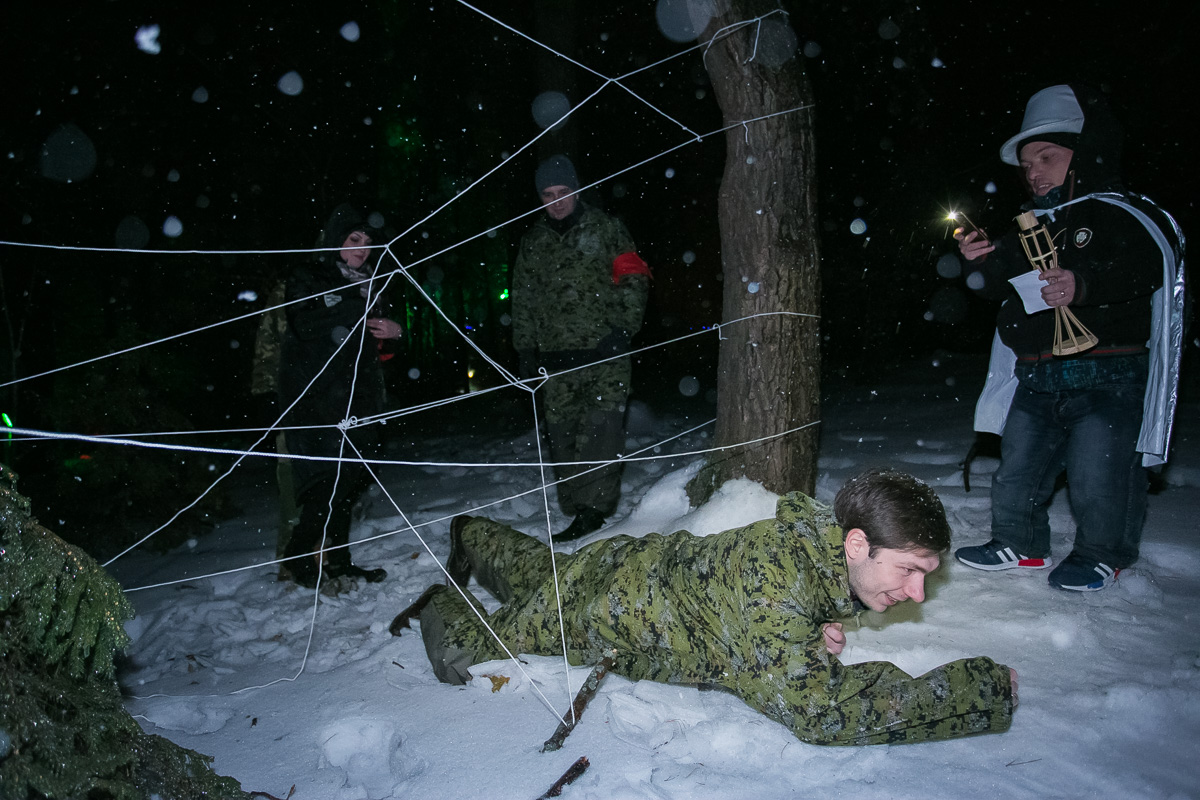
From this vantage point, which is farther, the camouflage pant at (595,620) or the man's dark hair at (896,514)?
the camouflage pant at (595,620)

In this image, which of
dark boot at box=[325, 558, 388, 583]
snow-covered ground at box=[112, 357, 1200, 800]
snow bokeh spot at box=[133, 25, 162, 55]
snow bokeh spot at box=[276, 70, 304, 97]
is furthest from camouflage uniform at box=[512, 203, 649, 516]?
snow bokeh spot at box=[276, 70, 304, 97]

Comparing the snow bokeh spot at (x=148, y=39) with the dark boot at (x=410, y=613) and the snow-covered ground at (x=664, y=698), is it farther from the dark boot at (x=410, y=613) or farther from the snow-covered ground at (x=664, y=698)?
the dark boot at (x=410, y=613)

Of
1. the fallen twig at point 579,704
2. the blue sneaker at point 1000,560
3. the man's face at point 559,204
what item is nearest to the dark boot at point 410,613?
the fallen twig at point 579,704

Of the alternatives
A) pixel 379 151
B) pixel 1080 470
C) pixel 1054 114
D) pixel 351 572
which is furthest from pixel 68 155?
pixel 1080 470

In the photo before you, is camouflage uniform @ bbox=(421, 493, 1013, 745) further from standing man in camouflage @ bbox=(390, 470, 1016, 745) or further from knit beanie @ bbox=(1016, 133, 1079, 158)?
knit beanie @ bbox=(1016, 133, 1079, 158)

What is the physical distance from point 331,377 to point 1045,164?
3309mm

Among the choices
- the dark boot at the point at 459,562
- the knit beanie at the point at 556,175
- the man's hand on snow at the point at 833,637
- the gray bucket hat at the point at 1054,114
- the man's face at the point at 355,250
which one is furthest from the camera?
the knit beanie at the point at 556,175

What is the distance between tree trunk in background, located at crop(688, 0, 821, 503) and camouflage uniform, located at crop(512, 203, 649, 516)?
28.0 inches

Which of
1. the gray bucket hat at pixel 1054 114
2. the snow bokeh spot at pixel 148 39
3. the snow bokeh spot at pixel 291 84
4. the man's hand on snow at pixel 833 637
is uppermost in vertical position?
the snow bokeh spot at pixel 291 84

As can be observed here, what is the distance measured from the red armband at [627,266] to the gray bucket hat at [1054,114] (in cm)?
184

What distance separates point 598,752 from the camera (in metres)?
1.94

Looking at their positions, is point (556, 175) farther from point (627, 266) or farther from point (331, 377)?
point (331, 377)

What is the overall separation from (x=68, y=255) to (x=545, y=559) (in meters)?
4.52

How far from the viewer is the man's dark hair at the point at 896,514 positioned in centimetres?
176
